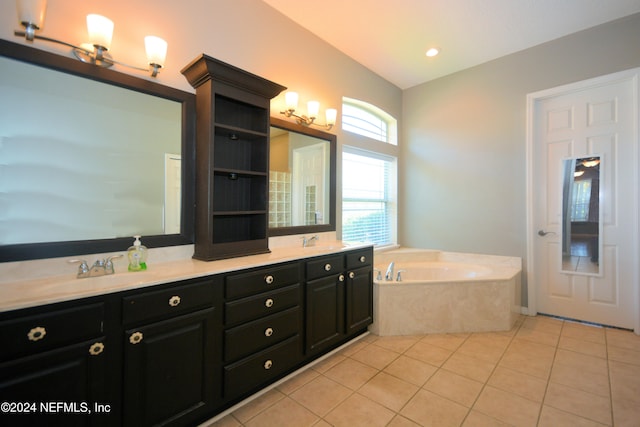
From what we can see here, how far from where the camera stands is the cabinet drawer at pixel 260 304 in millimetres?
1667

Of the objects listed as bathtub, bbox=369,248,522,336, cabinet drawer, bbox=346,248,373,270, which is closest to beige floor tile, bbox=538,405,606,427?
bathtub, bbox=369,248,522,336

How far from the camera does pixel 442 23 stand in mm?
2781

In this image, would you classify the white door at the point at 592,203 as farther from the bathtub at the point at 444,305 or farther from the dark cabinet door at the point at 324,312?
the dark cabinet door at the point at 324,312

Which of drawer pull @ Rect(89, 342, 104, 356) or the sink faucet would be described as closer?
drawer pull @ Rect(89, 342, 104, 356)

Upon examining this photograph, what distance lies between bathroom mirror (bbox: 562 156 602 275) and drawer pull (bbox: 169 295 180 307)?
3853 mm

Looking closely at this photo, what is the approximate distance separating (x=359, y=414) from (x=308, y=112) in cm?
250

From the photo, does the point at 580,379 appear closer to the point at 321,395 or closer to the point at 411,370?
the point at 411,370

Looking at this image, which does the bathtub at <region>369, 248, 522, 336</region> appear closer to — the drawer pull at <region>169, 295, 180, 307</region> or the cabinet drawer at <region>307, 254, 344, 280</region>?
the cabinet drawer at <region>307, 254, 344, 280</region>

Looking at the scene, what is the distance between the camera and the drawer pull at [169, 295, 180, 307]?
4.66ft

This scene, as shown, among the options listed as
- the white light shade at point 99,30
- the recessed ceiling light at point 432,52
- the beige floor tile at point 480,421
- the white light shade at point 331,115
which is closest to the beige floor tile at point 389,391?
the beige floor tile at point 480,421

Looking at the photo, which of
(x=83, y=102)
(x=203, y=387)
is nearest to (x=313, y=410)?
(x=203, y=387)

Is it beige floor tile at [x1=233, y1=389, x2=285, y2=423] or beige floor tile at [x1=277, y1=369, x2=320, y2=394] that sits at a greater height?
beige floor tile at [x1=277, y1=369, x2=320, y2=394]

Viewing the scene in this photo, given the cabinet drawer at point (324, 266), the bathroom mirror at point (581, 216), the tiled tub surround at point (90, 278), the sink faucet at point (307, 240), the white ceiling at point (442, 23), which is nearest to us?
the tiled tub surround at point (90, 278)

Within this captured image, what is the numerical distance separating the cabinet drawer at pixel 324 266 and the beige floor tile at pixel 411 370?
0.87 m
